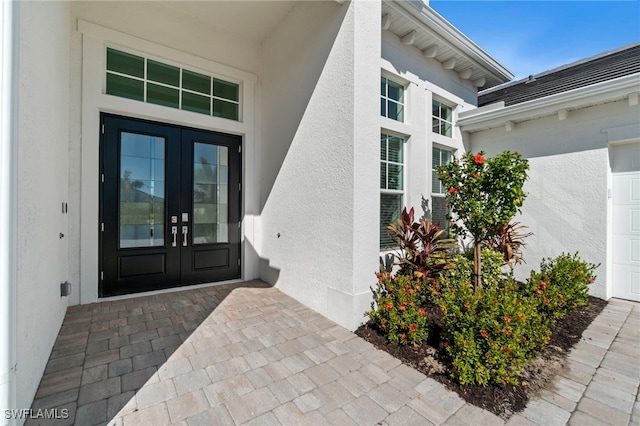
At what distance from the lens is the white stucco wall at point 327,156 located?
2977 millimetres

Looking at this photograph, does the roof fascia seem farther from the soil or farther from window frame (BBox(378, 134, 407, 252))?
the soil

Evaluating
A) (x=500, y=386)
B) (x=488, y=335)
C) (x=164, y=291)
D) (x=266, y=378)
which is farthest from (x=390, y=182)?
(x=164, y=291)

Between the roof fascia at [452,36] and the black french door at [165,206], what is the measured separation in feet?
10.9

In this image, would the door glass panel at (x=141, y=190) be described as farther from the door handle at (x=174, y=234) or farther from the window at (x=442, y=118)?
the window at (x=442, y=118)

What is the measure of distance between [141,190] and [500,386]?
469cm

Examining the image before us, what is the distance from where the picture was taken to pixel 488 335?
204 cm

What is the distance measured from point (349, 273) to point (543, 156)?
4406mm

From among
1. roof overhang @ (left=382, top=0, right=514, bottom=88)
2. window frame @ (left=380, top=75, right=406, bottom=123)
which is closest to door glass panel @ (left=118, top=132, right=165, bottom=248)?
window frame @ (left=380, top=75, right=406, bottom=123)

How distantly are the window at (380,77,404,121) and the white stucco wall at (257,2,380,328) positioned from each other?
3.66 ft

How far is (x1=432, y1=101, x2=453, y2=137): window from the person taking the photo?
16.7 feet

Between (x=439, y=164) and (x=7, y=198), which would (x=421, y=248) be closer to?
(x=439, y=164)

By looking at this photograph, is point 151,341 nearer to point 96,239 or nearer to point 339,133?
point 96,239

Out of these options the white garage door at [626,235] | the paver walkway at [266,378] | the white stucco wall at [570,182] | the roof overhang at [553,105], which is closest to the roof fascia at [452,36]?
the roof overhang at [553,105]

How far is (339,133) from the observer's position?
312 cm
